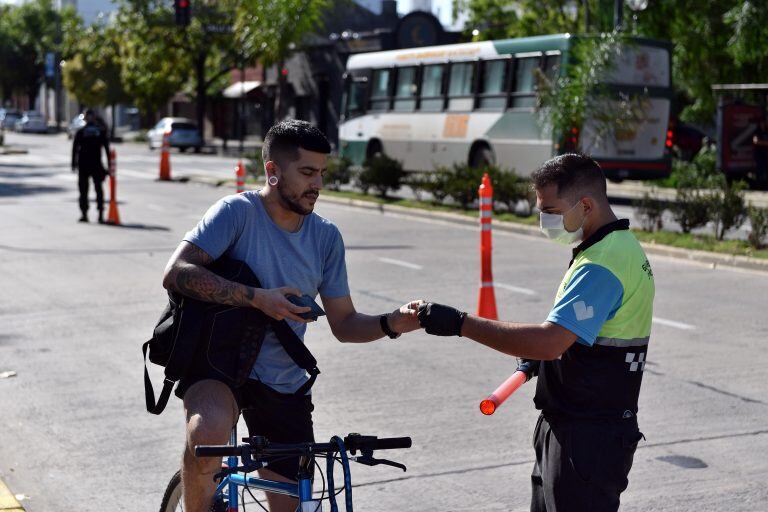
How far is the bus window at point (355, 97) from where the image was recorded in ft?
106

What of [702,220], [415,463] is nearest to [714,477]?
[415,463]

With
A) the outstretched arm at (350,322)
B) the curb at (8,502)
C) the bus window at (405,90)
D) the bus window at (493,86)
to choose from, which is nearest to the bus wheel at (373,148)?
the bus window at (405,90)

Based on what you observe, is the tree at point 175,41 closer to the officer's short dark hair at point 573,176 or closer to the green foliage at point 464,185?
the green foliage at point 464,185

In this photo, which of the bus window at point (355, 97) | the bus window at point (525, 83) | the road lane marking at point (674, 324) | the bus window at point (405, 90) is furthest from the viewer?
the bus window at point (355, 97)

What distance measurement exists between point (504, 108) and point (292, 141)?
22743 mm

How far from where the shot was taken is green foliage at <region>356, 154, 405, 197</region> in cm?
2473

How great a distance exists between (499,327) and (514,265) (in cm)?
1135

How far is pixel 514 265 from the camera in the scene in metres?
15.0

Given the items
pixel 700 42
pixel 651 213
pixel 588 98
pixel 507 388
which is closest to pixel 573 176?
pixel 507 388

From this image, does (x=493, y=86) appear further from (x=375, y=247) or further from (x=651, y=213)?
(x=375, y=247)

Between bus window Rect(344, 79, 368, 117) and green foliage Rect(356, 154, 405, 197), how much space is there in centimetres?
745

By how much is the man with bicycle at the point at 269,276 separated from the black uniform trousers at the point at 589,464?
24.0 inches

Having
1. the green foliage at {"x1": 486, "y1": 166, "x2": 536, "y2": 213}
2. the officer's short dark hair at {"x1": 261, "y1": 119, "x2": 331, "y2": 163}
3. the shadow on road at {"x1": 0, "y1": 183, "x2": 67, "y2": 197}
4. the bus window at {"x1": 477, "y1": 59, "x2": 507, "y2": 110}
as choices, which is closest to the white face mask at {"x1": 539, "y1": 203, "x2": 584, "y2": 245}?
the officer's short dark hair at {"x1": 261, "y1": 119, "x2": 331, "y2": 163}

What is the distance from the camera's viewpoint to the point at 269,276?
159 inches
